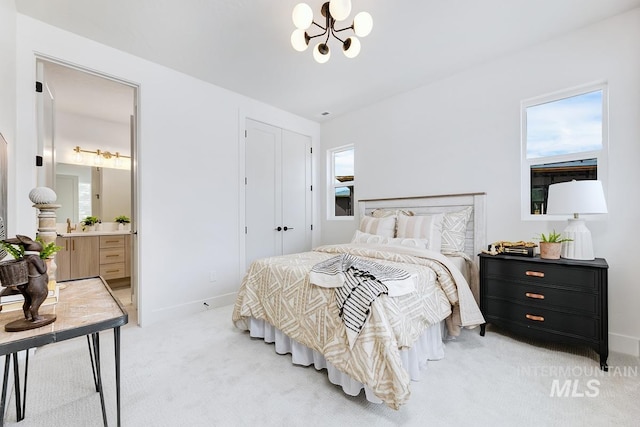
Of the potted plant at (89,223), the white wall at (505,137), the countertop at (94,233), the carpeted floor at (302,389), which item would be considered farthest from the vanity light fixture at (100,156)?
the white wall at (505,137)

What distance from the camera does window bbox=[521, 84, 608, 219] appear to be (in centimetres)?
240

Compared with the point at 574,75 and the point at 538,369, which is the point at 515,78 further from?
the point at 538,369

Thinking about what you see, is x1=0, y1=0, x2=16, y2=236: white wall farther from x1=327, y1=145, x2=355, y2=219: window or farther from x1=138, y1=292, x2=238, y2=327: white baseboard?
x1=327, y1=145, x2=355, y2=219: window

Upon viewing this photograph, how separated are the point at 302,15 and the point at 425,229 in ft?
6.99

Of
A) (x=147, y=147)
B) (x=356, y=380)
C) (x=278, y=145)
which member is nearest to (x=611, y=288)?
(x=356, y=380)

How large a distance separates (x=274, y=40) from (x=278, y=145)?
5.67ft

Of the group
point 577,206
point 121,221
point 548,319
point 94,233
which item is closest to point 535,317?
point 548,319

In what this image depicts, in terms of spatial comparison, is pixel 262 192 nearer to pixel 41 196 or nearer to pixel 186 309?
pixel 186 309

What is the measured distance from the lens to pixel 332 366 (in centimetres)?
177

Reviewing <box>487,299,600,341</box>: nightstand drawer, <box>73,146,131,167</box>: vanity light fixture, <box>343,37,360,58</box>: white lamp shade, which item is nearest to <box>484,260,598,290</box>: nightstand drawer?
<box>487,299,600,341</box>: nightstand drawer

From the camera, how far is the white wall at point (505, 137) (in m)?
2.20

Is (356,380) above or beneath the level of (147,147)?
beneath

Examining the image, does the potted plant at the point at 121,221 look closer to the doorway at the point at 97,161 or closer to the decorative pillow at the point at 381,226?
the doorway at the point at 97,161

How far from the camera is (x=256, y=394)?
1706 mm
